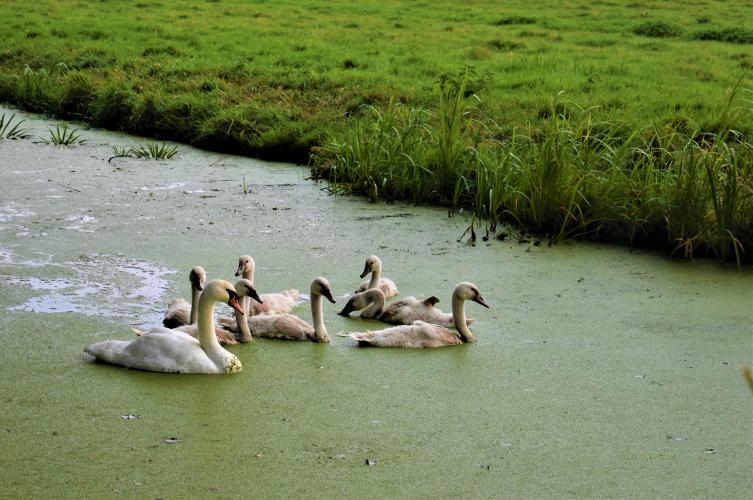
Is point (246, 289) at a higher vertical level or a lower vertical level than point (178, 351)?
higher

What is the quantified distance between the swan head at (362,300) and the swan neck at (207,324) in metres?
1.05

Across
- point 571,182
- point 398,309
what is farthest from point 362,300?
point 571,182

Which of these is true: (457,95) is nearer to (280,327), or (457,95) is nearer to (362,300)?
(362,300)

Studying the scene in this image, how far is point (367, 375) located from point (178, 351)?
0.81 metres

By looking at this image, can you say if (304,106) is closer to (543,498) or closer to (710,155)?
(710,155)

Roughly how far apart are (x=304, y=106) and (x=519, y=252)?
15.1ft

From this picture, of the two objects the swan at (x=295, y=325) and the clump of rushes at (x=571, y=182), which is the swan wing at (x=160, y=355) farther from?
the clump of rushes at (x=571, y=182)

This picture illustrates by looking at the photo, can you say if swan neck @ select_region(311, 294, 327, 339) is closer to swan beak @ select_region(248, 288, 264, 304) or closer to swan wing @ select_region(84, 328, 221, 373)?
swan beak @ select_region(248, 288, 264, 304)

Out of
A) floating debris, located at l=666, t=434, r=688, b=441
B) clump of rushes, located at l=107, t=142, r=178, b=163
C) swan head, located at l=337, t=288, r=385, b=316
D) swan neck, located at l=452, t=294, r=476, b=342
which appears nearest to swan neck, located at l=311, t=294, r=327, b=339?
swan head, located at l=337, t=288, r=385, b=316

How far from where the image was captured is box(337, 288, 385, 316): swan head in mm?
5629

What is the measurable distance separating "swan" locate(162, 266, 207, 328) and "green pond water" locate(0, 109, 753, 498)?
11cm

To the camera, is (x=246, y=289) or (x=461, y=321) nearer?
(x=246, y=289)

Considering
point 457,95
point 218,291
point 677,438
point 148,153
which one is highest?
point 457,95

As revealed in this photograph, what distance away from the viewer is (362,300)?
223 inches
